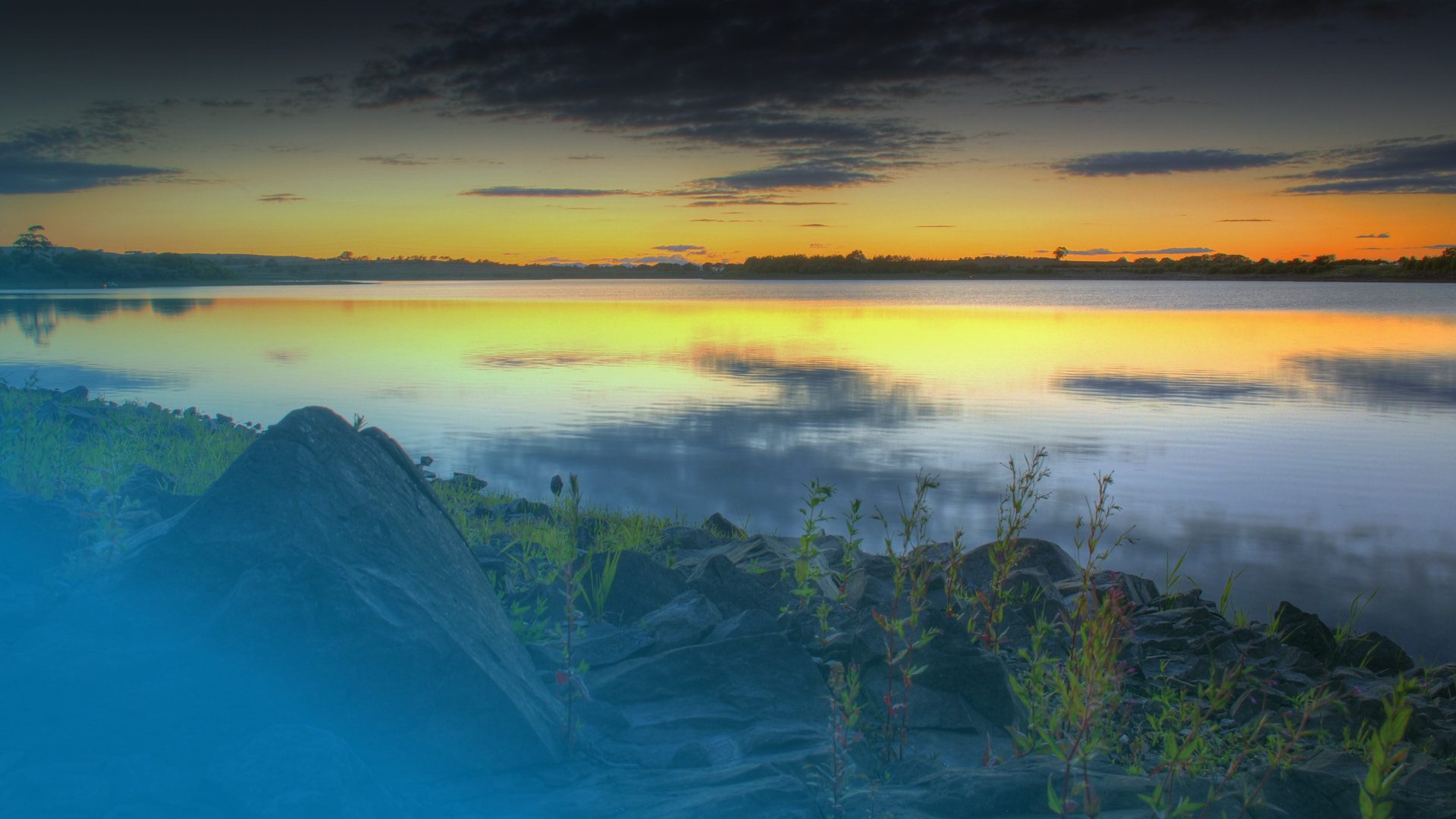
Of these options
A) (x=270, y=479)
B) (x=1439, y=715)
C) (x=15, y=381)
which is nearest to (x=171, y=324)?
(x=15, y=381)

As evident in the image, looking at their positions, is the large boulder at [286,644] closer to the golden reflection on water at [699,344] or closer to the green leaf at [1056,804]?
the green leaf at [1056,804]

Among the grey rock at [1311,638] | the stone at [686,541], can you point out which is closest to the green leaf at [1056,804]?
the grey rock at [1311,638]

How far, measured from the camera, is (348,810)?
299cm

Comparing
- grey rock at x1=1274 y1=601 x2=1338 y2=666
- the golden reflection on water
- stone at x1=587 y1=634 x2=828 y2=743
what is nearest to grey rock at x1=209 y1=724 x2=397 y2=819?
stone at x1=587 y1=634 x2=828 y2=743

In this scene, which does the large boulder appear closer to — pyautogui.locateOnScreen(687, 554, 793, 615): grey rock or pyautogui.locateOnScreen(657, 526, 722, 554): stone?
pyautogui.locateOnScreen(687, 554, 793, 615): grey rock

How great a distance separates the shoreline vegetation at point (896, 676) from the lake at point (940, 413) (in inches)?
117

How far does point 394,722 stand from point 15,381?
79.6 feet

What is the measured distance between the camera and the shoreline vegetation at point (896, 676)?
3.62 meters

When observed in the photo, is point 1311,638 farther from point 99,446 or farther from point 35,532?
point 99,446

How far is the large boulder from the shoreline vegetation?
4 centimetres

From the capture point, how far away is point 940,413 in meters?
18.3

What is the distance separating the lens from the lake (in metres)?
10.0

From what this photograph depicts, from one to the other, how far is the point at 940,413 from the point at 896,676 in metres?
14.1

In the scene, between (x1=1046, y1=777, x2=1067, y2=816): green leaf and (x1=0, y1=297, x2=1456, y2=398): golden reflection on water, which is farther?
(x1=0, y1=297, x2=1456, y2=398): golden reflection on water
